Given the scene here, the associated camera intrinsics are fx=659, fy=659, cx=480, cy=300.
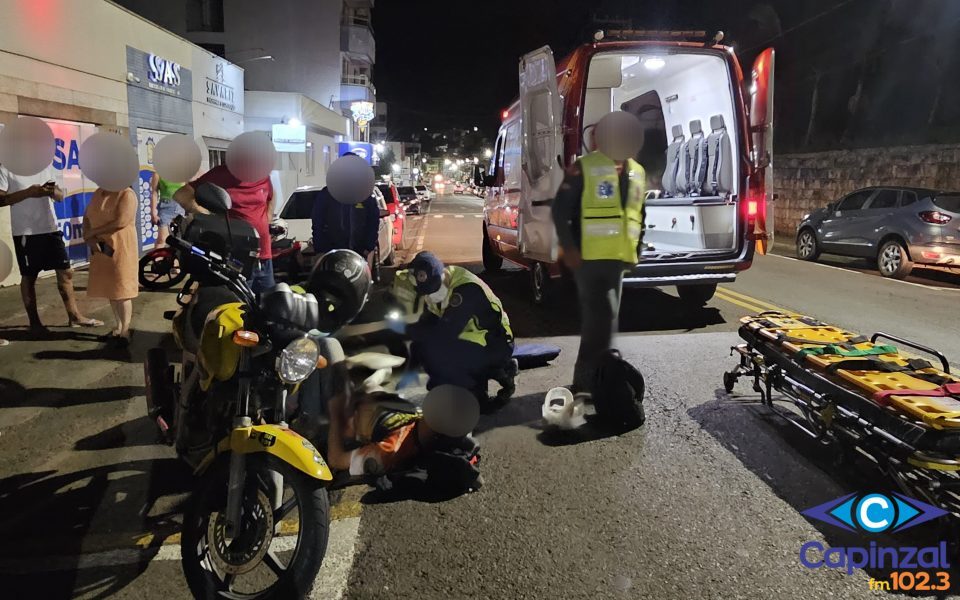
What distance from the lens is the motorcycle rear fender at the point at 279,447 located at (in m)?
2.30

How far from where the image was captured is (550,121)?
6.03 meters

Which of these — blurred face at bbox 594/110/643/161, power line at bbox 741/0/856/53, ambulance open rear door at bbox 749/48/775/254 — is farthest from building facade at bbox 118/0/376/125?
blurred face at bbox 594/110/643/161

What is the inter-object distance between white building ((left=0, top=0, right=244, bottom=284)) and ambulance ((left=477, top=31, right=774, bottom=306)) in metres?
6.45

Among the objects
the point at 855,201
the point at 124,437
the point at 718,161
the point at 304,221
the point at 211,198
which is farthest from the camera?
the point at 855,201

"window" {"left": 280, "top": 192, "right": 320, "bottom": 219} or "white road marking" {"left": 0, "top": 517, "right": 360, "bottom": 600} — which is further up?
"window" {"left": 280, "top": 192, "right": 320, "bottom": 219}

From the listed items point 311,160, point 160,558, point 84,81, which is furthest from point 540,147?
point 311,160

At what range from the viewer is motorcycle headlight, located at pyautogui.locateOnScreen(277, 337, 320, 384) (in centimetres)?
233

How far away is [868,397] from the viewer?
3.19 meters

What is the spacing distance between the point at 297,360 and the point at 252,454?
368 millimetres

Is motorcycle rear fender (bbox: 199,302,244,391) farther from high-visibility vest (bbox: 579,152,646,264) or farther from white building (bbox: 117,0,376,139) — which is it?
white building (bbox: 117,0,376,139)

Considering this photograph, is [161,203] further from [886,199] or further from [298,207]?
[886,199]

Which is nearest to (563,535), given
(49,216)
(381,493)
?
(381,493)

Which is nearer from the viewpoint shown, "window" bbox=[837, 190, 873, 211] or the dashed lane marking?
the dashed lane marking

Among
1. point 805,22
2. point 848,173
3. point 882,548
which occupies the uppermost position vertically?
point 805,22
